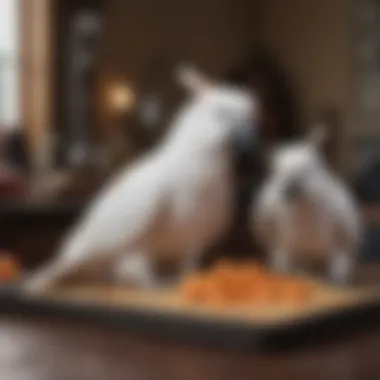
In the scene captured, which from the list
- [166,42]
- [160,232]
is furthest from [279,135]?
[160,232]

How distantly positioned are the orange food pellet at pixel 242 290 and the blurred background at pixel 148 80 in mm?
694

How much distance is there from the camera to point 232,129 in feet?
2.96

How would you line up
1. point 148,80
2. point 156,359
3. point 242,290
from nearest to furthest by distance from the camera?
point 156,359, point 242,290, point 148,80

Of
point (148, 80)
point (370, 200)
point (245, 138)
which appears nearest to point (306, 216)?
point (245, 138)

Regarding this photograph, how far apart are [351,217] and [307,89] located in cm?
71

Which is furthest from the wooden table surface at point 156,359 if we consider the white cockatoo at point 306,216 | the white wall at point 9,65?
the white wall at point 9,65

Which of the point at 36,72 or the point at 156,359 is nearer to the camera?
the point at 156,359

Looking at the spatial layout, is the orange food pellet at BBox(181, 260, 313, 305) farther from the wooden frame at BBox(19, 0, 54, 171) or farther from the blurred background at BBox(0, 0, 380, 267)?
the wooden frame at BBox(19, 0, 54, 171)

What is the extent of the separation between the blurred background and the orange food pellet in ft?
2.28

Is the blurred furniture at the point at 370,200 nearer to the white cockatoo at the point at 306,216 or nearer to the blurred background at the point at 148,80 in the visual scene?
the blurred background at the point at 148,80

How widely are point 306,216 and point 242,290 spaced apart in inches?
6.8

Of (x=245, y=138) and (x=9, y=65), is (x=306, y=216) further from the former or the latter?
(x=9, y=65)

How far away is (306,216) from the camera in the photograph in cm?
95

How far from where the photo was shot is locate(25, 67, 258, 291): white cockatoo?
0.86m
